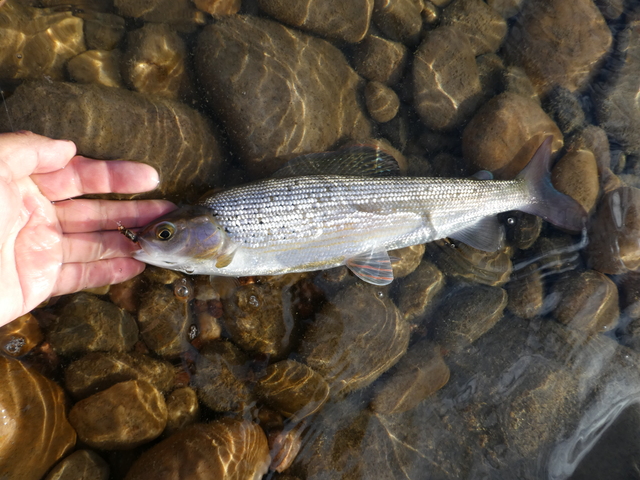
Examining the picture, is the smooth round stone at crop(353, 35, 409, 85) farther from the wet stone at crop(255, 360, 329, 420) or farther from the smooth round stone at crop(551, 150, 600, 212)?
the wet stone at crop(255, 360, 329, 420)

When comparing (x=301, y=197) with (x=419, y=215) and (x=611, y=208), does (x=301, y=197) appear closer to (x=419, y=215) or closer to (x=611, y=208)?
(x=419, y=215)

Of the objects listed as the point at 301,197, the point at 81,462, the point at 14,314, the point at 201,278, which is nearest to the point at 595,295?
the point at 301,197

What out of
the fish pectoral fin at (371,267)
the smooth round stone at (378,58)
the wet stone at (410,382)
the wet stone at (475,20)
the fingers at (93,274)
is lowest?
the wet stone at (410,382)

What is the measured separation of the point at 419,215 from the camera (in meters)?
4.36

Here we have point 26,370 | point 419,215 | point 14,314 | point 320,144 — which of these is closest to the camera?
point 14,314

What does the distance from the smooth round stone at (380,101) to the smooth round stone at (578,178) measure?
7.77 feet

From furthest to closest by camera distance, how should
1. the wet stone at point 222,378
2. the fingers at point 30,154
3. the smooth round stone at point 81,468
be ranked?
the wet stone at point 222,378 < the smooth round stone at point 81,468 < the fingers at point 30,154

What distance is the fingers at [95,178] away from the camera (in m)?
3.78

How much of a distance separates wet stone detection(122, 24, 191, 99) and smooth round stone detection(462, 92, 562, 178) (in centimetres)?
395

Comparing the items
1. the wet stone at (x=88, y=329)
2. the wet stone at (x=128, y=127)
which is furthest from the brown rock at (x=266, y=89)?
the wet stone at (x=88, y=329)

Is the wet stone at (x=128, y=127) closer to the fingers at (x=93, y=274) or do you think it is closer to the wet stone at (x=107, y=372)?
the fingers at (x=93, y=274)

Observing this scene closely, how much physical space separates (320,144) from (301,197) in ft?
3.44

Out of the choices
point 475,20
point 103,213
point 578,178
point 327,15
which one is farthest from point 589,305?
point 103,213

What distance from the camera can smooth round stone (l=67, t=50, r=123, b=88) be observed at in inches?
172
